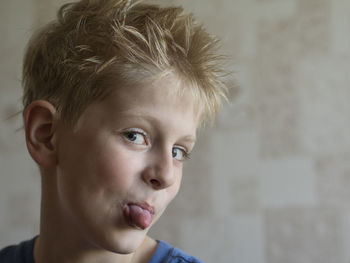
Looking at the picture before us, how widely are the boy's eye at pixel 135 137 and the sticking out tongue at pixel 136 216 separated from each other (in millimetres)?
86

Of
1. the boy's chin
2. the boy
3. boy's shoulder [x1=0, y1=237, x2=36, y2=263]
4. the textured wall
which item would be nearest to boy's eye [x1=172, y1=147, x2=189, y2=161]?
the boy

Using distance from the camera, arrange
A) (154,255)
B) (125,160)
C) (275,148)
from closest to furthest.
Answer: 1. (125,160)
2. (154,255)
3. (275,148)

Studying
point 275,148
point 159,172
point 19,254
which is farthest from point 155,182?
point 275,148

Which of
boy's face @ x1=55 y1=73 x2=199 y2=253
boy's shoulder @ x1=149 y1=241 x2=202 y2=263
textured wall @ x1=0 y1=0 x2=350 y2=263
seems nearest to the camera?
boy's face @ x1=55 y1=73 x2=199 y2=253

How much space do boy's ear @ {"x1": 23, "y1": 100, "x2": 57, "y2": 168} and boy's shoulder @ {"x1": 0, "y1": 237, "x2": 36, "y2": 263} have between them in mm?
213

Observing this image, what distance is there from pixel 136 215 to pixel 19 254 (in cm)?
34

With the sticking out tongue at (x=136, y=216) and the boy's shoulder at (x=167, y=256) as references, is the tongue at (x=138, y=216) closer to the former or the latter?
the sticking out tongue at (x=136, y=216)

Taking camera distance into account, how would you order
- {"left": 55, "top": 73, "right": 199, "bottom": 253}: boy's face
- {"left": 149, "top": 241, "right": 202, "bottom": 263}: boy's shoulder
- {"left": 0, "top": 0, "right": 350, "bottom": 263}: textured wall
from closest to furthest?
{"left": 55, "top": 73, "right": 199, "bottom": 253}: boy's face < {"left": 149, "top": 241, "right": 202, "bottom": 263}: boy's shoulder < {"left": 0, "top": 0, "right": 350, "bottom": 263}: textured wall

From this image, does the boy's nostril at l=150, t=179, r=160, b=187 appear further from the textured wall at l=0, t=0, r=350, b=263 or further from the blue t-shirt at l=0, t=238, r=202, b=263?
the textured wall at l=0, t=0, r=350, b=263

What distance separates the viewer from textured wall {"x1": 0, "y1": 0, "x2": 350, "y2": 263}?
1225 millimetres

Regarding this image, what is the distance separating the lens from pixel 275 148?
126 centimetres

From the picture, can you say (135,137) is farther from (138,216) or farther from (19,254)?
(19,254)

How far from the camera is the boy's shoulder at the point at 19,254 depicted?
845mm

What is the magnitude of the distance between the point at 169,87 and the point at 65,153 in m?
0.18
